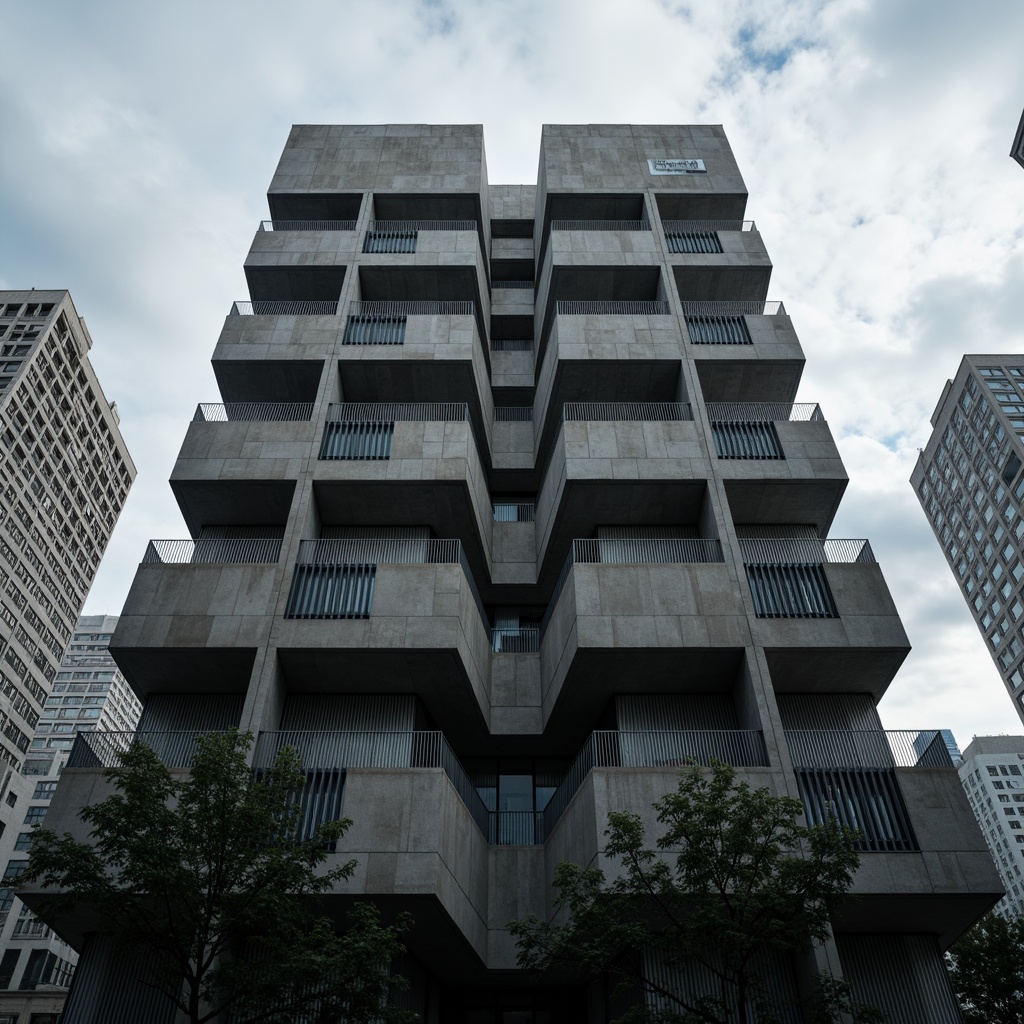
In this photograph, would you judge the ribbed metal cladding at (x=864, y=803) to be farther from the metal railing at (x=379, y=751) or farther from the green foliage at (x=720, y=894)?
the metal railing at (x=379, y=751)

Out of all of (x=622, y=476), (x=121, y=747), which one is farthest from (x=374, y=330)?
(x=121, y=747)

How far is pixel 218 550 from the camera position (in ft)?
83.1

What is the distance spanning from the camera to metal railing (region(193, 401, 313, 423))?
92.1ft

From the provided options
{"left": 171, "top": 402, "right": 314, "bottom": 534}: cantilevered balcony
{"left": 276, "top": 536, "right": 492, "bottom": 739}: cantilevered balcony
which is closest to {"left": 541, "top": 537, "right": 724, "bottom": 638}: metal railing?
{"left": 276, "top": 536, "right": 492, "bottom": 739}: cantilevered balcony

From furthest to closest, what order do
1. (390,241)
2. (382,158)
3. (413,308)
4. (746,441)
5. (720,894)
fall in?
(382,158) → (390,241) → (413,308) → (746,441) → (720,894)

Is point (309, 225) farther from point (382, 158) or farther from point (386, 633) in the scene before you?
point (386, 633)

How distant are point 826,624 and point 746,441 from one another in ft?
24.5

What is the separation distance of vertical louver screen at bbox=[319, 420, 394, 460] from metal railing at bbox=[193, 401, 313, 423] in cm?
147

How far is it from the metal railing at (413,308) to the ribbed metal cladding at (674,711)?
58.2 ft

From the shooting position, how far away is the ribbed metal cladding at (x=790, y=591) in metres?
22.3

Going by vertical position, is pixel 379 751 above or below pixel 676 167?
below

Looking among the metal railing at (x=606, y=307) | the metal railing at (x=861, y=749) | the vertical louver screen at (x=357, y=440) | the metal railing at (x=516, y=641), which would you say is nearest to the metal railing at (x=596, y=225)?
the metal railing at (x=606, y=307)

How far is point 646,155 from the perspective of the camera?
39031 millimetres

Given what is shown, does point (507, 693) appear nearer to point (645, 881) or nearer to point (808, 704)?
point (808, 704)
